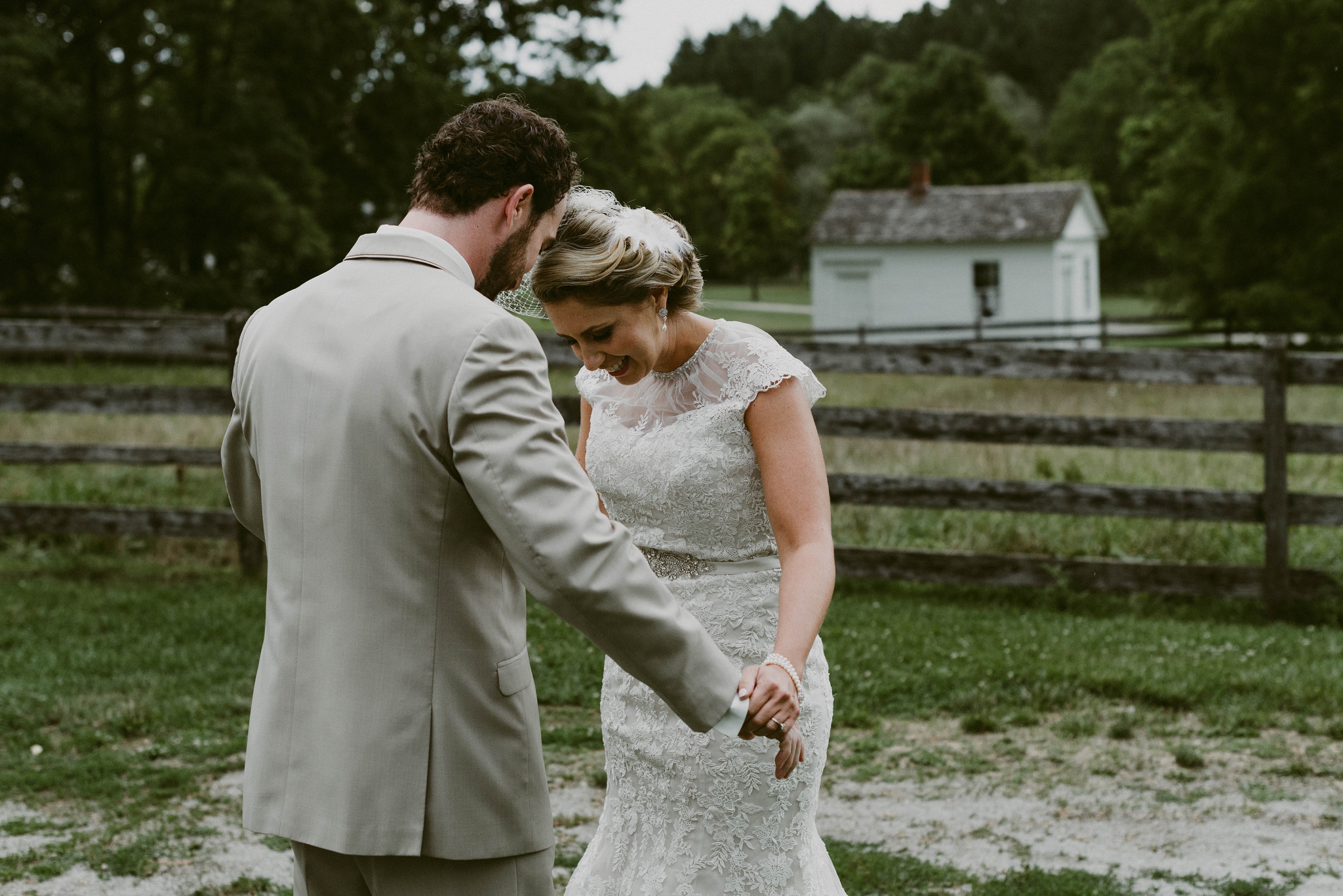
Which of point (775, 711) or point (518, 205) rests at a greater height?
point (518, 205)

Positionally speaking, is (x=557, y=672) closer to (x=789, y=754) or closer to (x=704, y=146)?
(x=789, y=754)

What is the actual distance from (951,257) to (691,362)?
35.3 metres

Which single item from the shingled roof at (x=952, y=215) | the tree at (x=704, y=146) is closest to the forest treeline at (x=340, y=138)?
the shingled roof at (x=952, y=215)

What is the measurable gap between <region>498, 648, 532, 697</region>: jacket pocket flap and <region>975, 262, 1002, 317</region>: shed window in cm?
3634

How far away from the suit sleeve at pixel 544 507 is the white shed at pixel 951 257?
111 ft

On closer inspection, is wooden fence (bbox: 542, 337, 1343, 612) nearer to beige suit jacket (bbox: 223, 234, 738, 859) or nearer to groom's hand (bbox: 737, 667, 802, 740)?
groom's hand (bbox: 737, 667, 802, 740)

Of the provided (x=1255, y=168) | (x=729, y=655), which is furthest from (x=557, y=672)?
(x=1255, y=168)

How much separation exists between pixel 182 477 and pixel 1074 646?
6532 millimetres

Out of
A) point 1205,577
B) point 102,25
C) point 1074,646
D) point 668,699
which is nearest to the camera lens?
point 668,699

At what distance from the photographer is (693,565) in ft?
10.2

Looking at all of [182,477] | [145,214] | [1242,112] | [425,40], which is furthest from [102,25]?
[1242,112]

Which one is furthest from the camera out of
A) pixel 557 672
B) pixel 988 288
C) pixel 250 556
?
pixel 988 288

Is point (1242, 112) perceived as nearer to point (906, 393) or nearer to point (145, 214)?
point (906, 393)

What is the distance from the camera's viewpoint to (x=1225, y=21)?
2691cm
